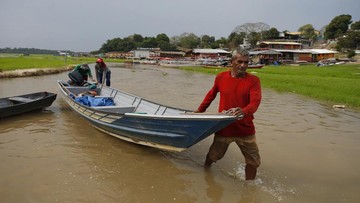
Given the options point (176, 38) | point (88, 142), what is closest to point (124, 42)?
point (176, 38)

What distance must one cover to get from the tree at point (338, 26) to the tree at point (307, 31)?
10.3 metres

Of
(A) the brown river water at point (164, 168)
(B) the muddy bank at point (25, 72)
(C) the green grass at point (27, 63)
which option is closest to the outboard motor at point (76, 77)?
(A) the brown river water at point (164, 168)

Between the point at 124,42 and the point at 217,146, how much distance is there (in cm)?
9771

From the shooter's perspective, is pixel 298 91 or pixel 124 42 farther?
pixel 124 42

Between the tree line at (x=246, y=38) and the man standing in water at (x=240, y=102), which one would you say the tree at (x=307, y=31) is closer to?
the tree line at (x=246, y=38)

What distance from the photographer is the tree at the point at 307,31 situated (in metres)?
88.1

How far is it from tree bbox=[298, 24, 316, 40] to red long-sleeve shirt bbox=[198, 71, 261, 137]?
93663mm

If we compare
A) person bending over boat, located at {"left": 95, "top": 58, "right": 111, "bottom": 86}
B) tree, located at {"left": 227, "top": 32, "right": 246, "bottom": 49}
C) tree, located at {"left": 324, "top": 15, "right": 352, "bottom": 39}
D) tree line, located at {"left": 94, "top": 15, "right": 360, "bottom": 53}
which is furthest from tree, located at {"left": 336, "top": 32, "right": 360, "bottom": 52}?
person bending over boat, located at {"left": 95, "top": 58, "right": 111, "bottom": 86}

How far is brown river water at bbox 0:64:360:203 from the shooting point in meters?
4.54

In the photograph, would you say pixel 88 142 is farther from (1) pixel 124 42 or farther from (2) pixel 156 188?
(1) pixel 124 42

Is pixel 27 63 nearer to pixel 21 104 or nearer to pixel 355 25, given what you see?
pixel 21 104

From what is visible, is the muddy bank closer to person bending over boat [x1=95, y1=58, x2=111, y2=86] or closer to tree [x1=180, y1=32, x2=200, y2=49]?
person bending over boat [x1=95, y1=58, x2=111, y2=86]

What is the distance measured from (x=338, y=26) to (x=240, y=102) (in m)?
83.6

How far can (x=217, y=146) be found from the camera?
15.0 feet
